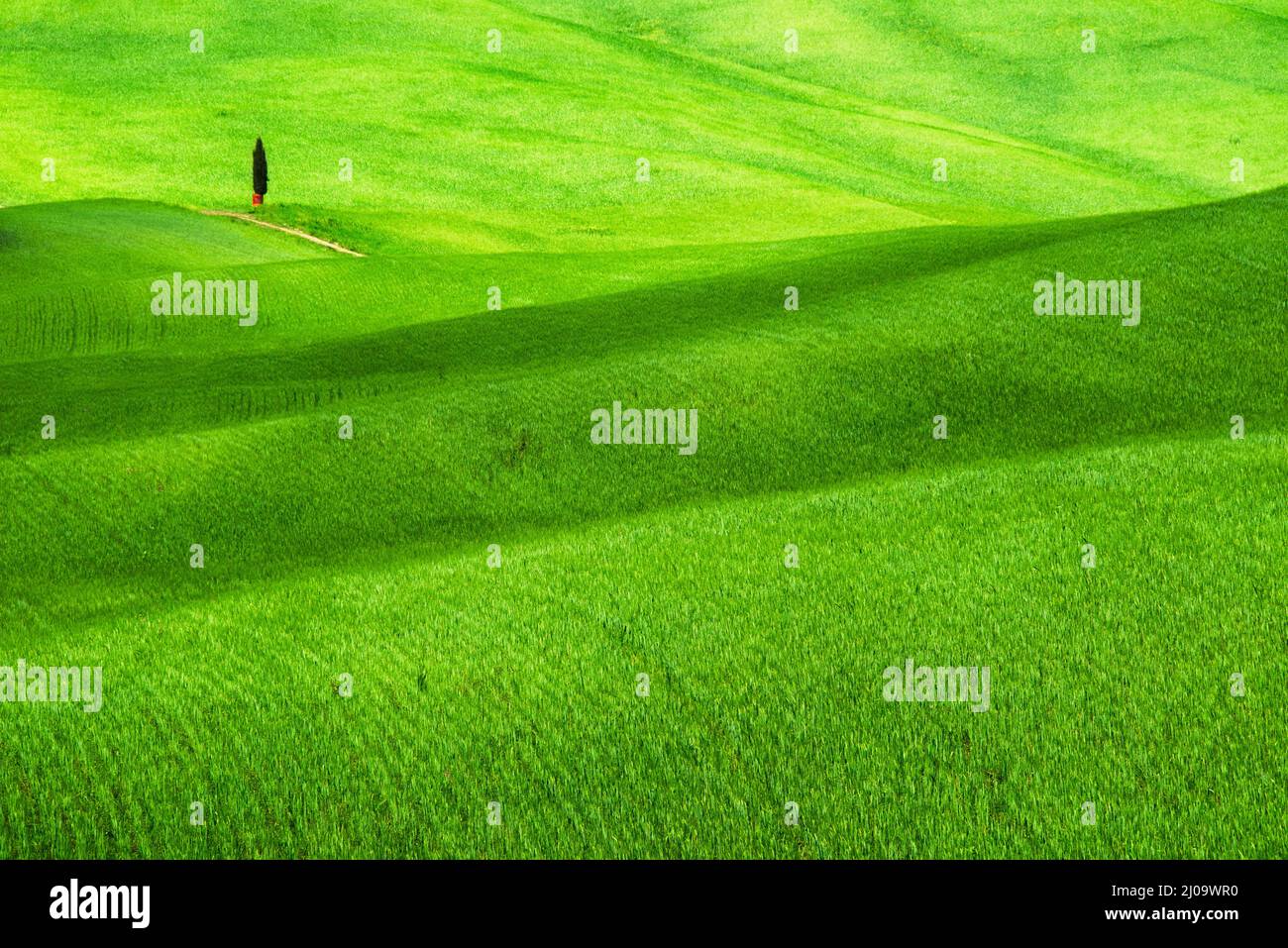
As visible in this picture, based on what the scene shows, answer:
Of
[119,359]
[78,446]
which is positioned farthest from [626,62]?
[78,446]

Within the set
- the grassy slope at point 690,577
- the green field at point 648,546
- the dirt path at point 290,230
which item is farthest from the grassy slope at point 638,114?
the grassy slope at point 690,577

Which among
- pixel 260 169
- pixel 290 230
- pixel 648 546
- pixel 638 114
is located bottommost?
pixel 290 230

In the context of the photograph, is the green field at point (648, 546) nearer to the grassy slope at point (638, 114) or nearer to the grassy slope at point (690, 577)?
the grassy slope at point (690, 577)

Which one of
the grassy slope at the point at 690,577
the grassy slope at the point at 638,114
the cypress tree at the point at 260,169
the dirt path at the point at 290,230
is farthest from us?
the grassy slope at the point at 638,114

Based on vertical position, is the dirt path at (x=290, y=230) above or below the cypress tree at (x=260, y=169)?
below

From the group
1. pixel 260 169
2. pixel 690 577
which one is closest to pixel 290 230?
pixel 260 169

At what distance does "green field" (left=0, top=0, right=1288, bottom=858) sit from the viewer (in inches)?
322

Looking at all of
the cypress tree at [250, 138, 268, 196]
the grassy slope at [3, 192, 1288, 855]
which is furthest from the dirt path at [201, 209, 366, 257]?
the grassy slope at [3, 192, 1288, 855]

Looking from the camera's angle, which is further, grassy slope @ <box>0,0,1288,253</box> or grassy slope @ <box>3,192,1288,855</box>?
grassy slope @ <box>0,0,1288,253</box>

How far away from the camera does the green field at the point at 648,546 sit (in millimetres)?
8188

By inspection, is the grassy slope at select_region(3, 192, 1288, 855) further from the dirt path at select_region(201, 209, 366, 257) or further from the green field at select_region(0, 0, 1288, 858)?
the dirt path at select_region(201, 209, 366, 257)

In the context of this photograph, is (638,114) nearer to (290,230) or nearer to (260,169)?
(260,169)

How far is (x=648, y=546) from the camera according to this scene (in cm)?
1360
